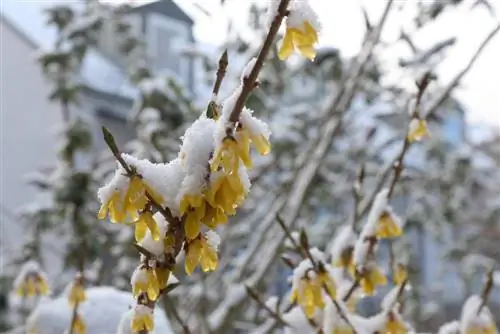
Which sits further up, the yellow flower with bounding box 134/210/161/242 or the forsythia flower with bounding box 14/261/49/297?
the forsythia flower with bounding box 14/261/49/297

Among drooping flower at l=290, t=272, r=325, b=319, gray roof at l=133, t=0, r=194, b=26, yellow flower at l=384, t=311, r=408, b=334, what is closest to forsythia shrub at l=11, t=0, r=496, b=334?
drooping flower at l=290, t=272, r=325, b=319

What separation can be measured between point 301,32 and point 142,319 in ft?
1.14

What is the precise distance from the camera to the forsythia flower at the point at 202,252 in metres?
0.71

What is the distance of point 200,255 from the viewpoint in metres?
0.72

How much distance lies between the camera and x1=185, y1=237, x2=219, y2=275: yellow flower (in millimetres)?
708

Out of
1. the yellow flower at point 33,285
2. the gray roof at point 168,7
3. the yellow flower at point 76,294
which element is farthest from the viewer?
the gray roof at point 168,7

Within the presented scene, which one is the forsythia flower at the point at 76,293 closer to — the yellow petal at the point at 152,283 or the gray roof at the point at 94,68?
the yellow petal at the point at 152,283

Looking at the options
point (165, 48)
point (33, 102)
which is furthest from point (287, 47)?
point (33, 102)

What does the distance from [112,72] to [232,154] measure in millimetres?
6311

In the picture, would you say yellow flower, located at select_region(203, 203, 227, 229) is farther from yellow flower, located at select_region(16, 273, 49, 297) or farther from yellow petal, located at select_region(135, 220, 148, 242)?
yellow flower, located at select_region(16, 273, 49, 297)

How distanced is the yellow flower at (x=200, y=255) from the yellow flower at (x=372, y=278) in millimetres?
531

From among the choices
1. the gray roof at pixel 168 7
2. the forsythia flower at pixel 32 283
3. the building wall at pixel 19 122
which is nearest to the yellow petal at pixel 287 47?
the forsythia flower at pixel 32 283

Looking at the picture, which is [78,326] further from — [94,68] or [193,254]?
[94,68]

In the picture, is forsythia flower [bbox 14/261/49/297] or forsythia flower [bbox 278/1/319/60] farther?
forsythia flower [bbox 14/261/49/297]
